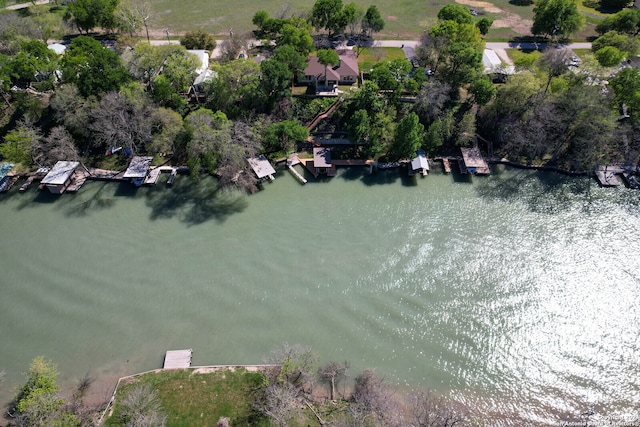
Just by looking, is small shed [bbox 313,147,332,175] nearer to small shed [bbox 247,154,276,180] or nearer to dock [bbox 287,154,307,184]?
dock [bbox 287,154,307,184]

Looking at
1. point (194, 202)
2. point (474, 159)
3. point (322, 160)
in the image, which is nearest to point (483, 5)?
point (474, 159)

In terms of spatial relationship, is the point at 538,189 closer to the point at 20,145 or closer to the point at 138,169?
the point at 138,169

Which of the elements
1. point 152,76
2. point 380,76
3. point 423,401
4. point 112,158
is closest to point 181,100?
point 152,76

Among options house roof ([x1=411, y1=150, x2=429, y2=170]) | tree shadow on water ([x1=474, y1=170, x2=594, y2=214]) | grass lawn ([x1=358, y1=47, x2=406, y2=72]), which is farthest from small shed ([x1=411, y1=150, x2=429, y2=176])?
grass lawn ([x1=358, y1=47, x2=406, y2=72])

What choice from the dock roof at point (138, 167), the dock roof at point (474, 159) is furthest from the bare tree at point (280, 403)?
the dock roof at point (474, 159)

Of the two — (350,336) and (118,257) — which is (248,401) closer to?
(350,336)
